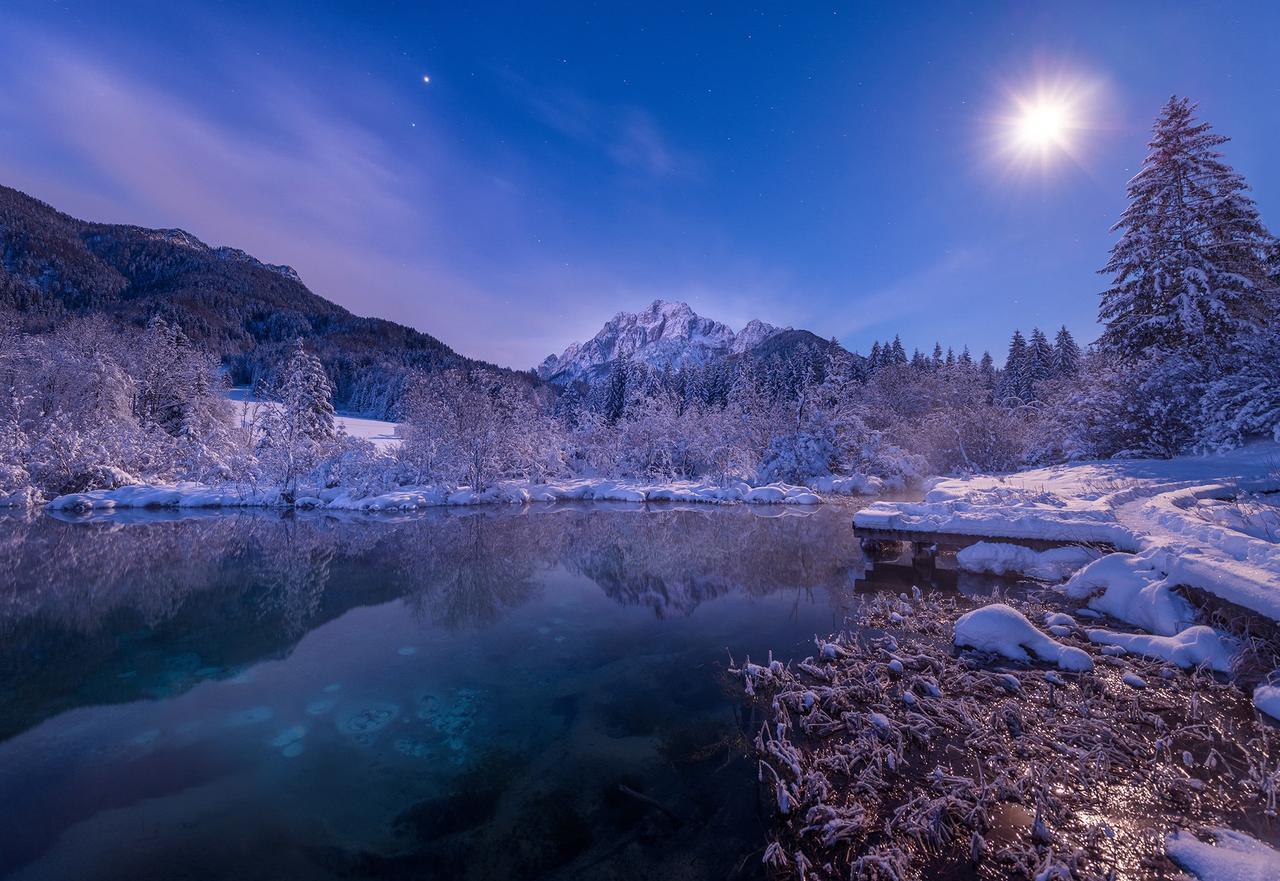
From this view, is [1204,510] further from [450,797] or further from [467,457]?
[467,457]

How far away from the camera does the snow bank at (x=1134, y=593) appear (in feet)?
24.2

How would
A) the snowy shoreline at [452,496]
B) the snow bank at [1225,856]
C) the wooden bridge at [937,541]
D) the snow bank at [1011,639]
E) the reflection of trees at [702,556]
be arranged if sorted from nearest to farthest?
the snow bank at [1225,856]
the snow bank at [1011,639]
the wooden bridge at [937,541]
the reflection of trees at [702,556]
the snowy shoreline at [452,496]

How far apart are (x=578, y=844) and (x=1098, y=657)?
7435 mm

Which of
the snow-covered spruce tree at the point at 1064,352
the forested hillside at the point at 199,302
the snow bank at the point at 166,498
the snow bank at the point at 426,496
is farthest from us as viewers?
the forested hillside at the point at 199,302

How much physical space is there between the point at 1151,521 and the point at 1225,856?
28.9 ft

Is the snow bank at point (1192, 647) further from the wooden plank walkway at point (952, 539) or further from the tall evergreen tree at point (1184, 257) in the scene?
the tall evergreen tree at point (1184, 257)

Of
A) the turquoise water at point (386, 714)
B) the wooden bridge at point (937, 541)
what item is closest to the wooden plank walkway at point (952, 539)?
the wooden bridge at point (937, 541)

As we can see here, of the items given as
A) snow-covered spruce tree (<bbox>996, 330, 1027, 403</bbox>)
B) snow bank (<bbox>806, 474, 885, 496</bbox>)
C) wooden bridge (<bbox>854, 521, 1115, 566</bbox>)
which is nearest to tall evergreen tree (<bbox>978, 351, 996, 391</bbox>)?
snow-covered spruce tree (<bbox>996, 330, 1027, 403</bbox>)

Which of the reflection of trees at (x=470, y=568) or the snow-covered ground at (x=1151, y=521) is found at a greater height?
the snow-covered ground at (x=1151, y=521)

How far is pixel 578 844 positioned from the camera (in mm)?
4348

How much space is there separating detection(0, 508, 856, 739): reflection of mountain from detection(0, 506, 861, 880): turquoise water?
0.31 ft

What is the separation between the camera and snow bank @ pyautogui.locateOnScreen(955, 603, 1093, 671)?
6715 mm

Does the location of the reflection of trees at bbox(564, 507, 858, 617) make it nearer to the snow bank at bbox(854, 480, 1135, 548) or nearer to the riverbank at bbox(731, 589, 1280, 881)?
the snow bank at bbox(854, 480, 1135, 548)

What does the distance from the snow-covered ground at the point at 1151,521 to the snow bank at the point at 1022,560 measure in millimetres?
445
